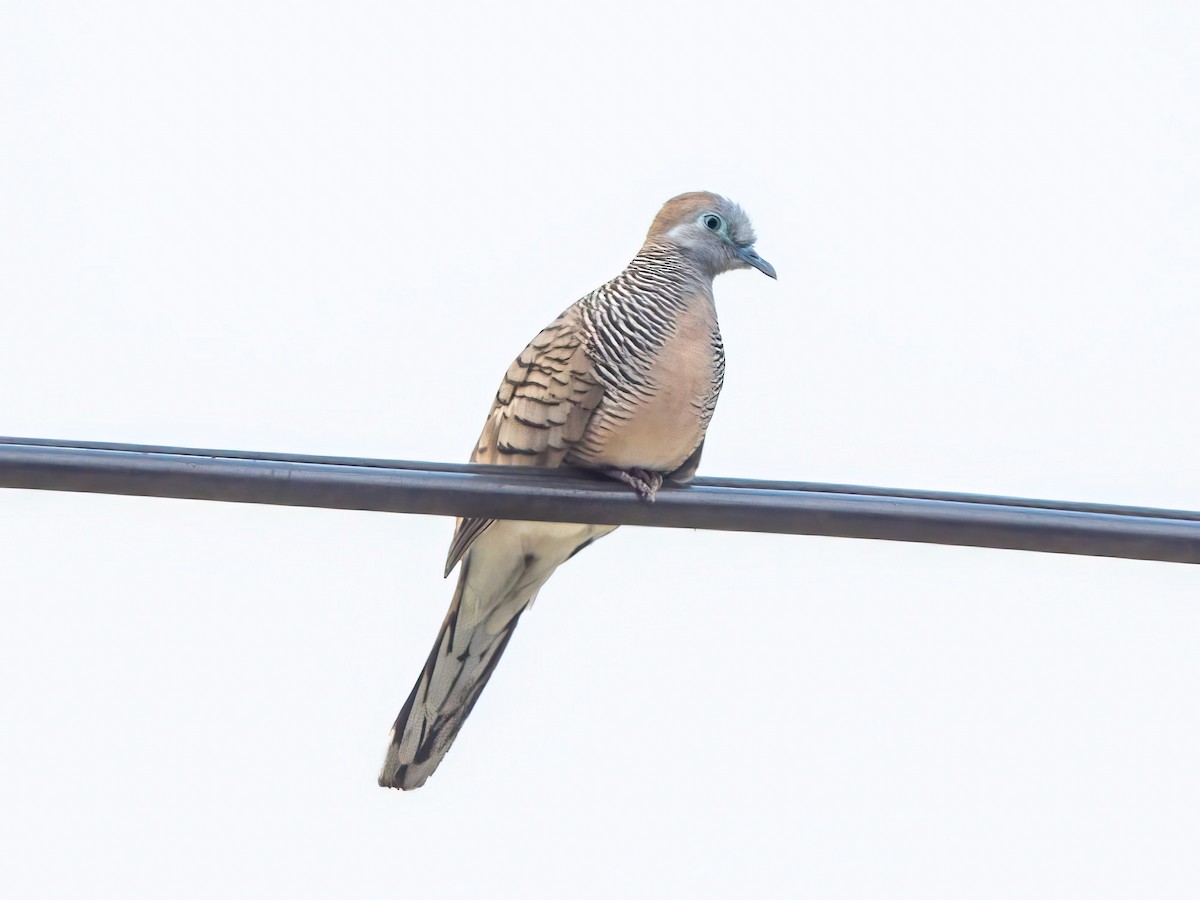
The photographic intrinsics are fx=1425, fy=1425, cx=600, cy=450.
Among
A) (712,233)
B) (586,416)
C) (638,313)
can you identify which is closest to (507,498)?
(586,416)

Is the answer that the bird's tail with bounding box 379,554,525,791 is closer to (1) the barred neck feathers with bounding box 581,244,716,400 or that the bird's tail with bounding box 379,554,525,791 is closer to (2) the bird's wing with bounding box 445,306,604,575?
(2) the bird's wing with bounding box 445,306,604,575

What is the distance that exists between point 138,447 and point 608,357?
1.78 m

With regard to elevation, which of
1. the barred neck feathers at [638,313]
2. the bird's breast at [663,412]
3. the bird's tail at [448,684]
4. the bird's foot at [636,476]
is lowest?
the bird's tail at [448,684]

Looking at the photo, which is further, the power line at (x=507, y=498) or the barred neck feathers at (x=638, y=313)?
the barred neck feathers at (x=638, y=313)

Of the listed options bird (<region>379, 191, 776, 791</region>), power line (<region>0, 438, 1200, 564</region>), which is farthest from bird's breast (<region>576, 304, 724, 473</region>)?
power line (<region>0, 438, 1200, 564</region>)

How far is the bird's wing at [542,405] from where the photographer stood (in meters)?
4.32

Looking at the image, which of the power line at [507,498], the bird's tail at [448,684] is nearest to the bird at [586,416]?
the bird's tail at [448,684]

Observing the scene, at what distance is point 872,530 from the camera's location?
2.94m

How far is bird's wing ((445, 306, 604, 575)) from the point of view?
4.32 m

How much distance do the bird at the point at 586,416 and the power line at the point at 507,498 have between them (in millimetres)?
1156

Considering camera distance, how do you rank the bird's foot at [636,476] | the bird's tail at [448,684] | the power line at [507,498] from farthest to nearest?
the bird's tail at [448,684], the bird's foot at [636,476], the power line at [507,498]

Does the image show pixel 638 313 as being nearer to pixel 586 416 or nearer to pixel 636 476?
pixel 586 416

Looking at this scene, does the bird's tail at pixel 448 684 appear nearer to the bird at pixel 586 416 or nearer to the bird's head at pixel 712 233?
the bird at pixel 586 416

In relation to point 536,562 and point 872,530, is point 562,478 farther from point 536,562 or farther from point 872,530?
point 536,562
